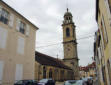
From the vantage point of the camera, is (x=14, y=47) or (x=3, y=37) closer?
(x=3, y=37)

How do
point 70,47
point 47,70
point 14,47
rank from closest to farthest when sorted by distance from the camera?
point 14,47
point 47,70
point 70,47

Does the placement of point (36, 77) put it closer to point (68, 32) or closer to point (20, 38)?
point (20, 38)

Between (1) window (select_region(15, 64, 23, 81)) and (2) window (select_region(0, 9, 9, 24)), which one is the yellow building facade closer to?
(1) window (select_region(15, 64, 23, 81))

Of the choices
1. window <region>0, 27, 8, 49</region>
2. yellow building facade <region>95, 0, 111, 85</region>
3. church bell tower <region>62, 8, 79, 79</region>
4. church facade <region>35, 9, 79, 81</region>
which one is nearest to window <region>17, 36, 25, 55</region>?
window <region>0, 27, 8, 49</region>

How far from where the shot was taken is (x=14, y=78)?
57.5 ft

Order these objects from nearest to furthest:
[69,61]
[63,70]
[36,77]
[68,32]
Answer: [36,77] < [63,70] < [69,61] < [68,32]

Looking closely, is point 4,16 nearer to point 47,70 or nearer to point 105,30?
point 105,30

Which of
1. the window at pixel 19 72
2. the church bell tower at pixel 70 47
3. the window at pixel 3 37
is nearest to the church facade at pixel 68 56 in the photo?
the church bell tower at pixel 70 47

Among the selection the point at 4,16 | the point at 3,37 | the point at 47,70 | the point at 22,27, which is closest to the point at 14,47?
the point at 3,37

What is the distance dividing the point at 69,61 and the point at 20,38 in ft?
102

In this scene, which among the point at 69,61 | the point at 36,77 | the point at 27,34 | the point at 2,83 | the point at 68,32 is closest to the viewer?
the point at 2,83

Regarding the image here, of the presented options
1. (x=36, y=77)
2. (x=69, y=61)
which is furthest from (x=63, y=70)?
(x=36, y=77)

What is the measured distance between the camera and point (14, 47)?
18516 mm

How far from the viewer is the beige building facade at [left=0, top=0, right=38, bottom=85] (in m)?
16.4
